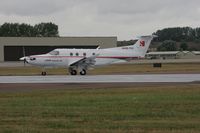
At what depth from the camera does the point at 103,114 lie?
1409 cm

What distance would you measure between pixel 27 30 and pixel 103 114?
16699cm

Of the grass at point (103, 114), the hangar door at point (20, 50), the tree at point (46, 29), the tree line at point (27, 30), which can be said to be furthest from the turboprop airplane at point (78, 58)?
the tree at point (46, 29)

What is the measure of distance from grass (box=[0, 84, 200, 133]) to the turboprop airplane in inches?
1032

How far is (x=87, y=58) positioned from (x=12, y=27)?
447ft

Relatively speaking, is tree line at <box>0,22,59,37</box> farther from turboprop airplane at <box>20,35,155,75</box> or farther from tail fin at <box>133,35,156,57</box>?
turboprop airplane at <box>20,35,155,75</box>

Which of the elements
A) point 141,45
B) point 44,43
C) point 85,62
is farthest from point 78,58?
point 44,43

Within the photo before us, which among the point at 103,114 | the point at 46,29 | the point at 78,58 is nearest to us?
the point at 103,114

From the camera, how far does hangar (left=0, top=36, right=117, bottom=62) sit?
114 m

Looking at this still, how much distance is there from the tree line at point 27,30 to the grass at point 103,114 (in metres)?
156

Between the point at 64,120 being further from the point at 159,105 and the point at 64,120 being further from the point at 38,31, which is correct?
the point at 38,31

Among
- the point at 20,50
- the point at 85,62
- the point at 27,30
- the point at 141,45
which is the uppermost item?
the point at 27,30

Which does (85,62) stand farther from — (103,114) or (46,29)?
(46,29)

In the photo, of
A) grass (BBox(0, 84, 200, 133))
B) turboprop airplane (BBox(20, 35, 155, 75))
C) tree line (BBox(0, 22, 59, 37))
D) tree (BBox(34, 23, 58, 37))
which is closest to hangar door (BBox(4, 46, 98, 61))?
tree line (BBox(0, 22, 59, 37))

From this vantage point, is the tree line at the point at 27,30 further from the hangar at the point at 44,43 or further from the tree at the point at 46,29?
the hangar at the point at 44,43
